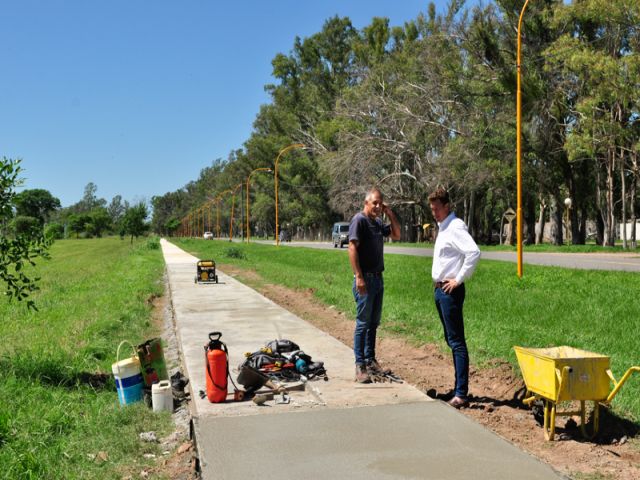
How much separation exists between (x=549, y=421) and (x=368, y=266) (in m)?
2.19

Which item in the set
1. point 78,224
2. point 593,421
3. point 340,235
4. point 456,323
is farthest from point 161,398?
point 78,224

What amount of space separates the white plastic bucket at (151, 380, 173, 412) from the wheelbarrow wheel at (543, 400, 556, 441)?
3.37 metres

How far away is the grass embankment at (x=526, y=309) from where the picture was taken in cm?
827

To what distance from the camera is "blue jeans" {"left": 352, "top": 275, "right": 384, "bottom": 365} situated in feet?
21.4

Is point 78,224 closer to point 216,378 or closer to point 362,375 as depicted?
point 362,375

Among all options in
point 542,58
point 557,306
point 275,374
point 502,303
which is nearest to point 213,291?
point 502,303

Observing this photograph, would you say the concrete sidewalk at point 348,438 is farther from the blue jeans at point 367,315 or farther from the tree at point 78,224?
the tree at point 78,224

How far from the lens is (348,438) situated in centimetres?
494

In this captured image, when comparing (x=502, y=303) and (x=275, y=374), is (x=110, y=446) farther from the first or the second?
(x=502, y=303)

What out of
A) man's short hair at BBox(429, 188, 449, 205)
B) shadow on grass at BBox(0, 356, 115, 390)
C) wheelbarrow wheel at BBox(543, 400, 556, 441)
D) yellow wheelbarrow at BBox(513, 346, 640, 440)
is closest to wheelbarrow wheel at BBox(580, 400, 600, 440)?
yellow wheelbarrow at BBox(513, 346, 640, 440)

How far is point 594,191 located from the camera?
44.7 metres

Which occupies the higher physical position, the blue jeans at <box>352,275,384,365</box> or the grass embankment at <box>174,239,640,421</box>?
the blue jeans at <box>352,275,384,365</box>

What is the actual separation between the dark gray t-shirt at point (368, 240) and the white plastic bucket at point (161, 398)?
222 centimetres

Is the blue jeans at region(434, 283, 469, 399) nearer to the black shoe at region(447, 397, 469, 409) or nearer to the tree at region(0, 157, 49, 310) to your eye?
the black shoe at region(447, 397, 469, 409)
